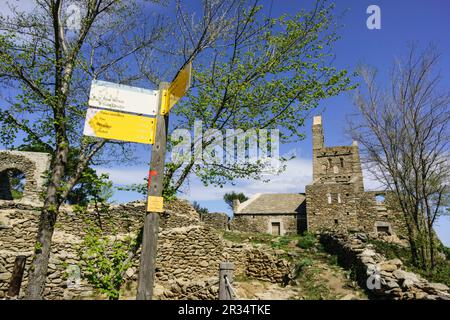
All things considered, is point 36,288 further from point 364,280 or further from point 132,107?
point 364,280

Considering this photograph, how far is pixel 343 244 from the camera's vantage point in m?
13.2

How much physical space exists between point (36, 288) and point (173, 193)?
10.3ft

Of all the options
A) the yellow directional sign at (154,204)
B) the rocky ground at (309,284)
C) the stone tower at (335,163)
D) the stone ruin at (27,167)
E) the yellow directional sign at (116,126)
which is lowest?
the rocky ground at (309,284)

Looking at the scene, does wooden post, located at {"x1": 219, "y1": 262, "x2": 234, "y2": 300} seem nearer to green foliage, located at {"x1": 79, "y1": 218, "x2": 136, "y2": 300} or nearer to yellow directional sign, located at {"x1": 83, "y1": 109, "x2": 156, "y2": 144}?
green foliage, located at {"x1": 79, "y1": 218, "x2": 136, "y2": 300}

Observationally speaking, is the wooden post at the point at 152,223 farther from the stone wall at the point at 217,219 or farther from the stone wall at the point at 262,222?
the stone wall at the point at 262,222

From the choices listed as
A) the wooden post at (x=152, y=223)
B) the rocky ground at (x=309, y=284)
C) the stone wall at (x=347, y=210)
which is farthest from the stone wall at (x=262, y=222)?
the wooden post at (x=152, y=223)

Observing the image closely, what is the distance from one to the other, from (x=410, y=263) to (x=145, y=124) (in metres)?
13.6

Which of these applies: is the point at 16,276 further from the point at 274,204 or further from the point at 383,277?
the point at 274,204

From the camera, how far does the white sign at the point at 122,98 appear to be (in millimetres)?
2883

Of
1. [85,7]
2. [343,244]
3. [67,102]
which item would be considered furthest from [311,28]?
[343,244]

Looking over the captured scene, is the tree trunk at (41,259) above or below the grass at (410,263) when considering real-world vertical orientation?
above

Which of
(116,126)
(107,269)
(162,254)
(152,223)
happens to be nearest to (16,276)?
(107,269)

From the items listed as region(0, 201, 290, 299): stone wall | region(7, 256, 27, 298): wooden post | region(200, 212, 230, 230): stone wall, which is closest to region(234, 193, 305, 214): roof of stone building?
region(200, 212, 230, 230): stone wall

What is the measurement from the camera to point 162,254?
10.4m
